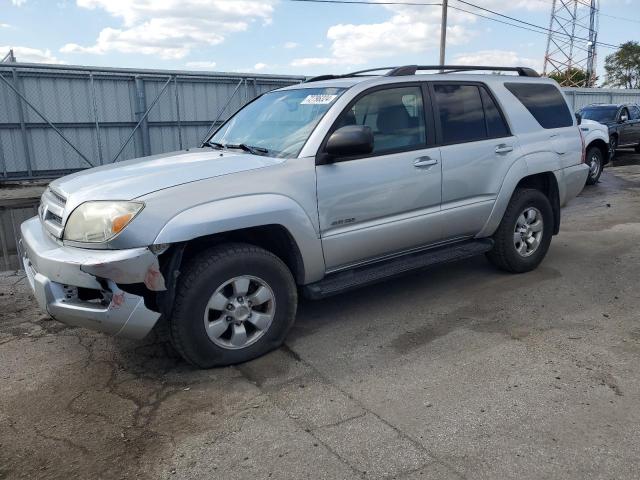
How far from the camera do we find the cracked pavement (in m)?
2.69

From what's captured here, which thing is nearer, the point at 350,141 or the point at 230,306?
the point at 230,306

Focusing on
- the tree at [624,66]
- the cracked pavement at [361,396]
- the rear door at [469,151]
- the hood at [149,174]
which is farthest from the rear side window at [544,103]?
A: the tree at [624,66]

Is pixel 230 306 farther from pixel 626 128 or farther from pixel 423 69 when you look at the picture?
pixel 626 128

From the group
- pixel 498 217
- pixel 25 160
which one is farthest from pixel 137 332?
pixel 25 160

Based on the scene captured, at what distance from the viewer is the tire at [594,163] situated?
1182 cm

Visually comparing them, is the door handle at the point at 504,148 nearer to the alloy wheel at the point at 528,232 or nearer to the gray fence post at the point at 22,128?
the alloy wheel at the point at 528,232

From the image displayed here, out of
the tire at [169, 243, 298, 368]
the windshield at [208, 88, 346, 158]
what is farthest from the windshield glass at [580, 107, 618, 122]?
the tire at [169, 243, 298, 368]

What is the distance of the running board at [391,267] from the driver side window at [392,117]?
0.87 meters

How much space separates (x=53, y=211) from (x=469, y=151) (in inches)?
126

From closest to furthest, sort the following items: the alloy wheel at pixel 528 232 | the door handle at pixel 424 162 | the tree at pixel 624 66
→ the door handle at pixel 424 162
the alloy wheel at pixel 528 232
the tree at pixel 624 66

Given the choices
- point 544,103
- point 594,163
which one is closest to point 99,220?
point 544,103

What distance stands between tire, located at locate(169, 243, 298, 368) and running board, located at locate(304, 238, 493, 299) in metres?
0.26

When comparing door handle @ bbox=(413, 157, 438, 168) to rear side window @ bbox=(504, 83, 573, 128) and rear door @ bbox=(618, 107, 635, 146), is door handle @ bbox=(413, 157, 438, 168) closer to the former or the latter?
rear side window @ bbox=(504, 83, 573, 128)

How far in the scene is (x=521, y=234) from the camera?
5387 millimetres
